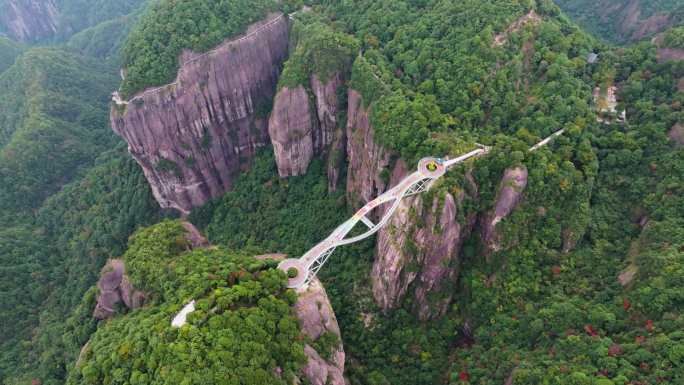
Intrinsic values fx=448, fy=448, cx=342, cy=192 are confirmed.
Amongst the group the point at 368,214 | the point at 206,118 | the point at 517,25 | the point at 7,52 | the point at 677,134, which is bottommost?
the point at 7,52

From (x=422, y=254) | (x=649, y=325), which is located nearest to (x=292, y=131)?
(x=422, y=254)

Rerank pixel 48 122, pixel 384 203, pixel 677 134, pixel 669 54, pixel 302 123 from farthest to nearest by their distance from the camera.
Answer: pixel 48 122 → pixel 302 123 → pixel 669 54 → pixel 384 203 → pixel 677 134

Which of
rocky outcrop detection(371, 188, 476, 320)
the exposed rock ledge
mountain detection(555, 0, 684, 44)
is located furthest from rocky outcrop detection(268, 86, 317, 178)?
mountain detection(555, 0, 684, 44)

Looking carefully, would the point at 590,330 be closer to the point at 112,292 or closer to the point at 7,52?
the point at 112,292

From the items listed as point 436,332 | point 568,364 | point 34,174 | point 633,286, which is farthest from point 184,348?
point 34,174

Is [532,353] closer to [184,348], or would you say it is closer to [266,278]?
[266,278]

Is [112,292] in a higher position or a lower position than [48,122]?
higher
